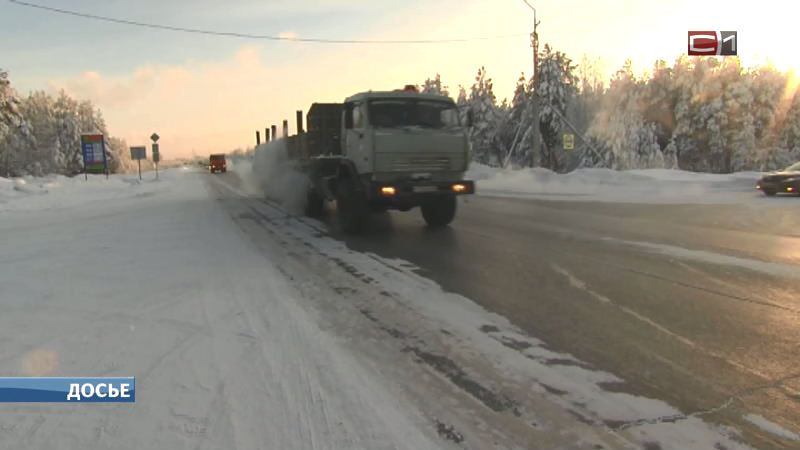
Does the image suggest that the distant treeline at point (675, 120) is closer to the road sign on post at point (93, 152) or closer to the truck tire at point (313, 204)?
the road sign on post at point (93, 152)

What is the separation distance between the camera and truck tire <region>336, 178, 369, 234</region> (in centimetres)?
1164

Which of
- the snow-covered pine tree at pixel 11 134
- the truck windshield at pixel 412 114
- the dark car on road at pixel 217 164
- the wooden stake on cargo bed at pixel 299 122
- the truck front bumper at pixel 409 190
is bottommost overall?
the truck front bumper at pixel 409 190

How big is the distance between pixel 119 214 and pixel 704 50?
31.4m

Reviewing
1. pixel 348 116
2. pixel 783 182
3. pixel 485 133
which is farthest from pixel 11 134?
pixel 783 182

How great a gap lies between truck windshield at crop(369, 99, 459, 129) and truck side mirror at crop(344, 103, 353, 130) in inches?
25.9

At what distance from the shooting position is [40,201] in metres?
23.9

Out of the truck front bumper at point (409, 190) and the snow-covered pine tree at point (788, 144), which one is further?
the snow-covered pine tree at point (788, 144)

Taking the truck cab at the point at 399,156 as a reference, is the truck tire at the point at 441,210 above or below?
below

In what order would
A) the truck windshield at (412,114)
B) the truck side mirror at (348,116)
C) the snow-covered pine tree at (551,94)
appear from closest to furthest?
the truck windshield at (412,114)
the truck side mirror at (348,116)
the snow-covered pine tree at (551,94)

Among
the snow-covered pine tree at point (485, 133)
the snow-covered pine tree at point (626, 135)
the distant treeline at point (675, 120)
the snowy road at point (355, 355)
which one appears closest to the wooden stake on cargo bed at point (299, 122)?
the snowy road at point (355, 355)

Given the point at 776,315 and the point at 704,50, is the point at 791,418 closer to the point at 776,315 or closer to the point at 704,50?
the point at 776,315

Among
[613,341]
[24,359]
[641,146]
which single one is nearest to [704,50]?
[641,146]

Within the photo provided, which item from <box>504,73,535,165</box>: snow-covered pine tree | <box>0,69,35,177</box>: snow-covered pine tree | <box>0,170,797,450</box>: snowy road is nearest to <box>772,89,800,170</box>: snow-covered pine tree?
<box>504,73,535,165</box>: snow-covered pine tree

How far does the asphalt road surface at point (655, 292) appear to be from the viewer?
4.02m
